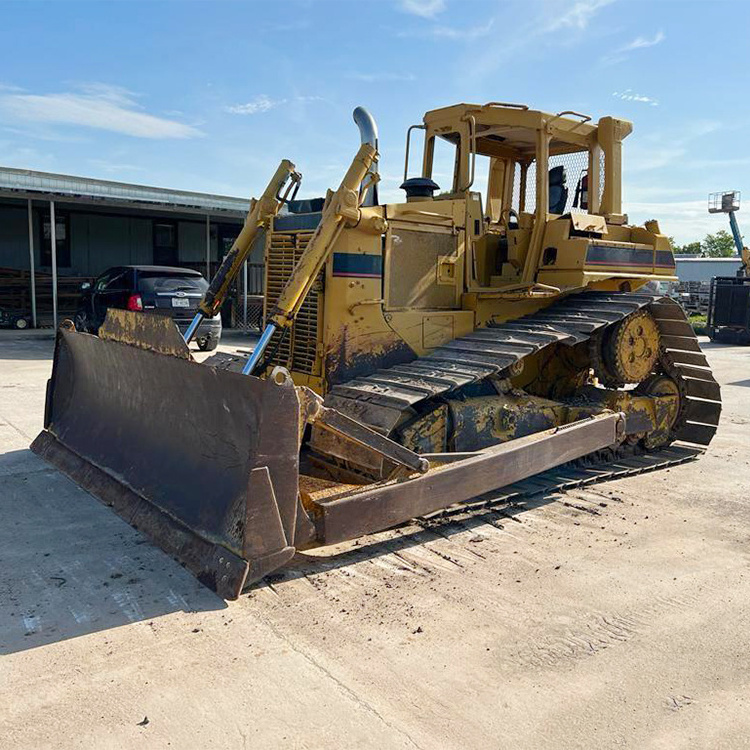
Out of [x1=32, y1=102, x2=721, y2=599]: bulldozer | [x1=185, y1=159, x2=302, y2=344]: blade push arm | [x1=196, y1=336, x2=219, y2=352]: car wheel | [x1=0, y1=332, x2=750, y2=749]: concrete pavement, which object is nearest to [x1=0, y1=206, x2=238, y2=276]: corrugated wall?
[x1=196, y1=336, x2=219, y2=352]: car wheel

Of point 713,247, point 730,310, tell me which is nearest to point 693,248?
point 713,247

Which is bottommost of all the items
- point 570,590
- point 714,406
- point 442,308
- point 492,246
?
point 570,590

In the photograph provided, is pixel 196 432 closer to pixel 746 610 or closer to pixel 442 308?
pixel 442 308

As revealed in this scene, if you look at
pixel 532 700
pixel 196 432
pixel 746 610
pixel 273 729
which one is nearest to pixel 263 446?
pixel 196 432

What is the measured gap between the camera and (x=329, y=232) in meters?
5.01

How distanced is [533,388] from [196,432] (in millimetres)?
3546

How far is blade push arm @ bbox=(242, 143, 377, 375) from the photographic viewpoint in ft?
16.1

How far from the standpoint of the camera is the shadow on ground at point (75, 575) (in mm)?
3488

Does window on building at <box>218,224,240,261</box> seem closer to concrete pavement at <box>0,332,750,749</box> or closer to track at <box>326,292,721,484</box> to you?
track at <box>326,292,721,484</box>

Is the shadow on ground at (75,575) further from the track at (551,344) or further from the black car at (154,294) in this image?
the black car at (154,294)

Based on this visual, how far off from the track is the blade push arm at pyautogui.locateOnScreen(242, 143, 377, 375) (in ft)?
2.10

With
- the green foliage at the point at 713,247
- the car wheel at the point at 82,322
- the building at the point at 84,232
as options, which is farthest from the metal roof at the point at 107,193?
the green foliage at the point at 713,247

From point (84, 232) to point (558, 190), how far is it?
1666 cm

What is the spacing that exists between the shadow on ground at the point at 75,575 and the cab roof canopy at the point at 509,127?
165 inches
